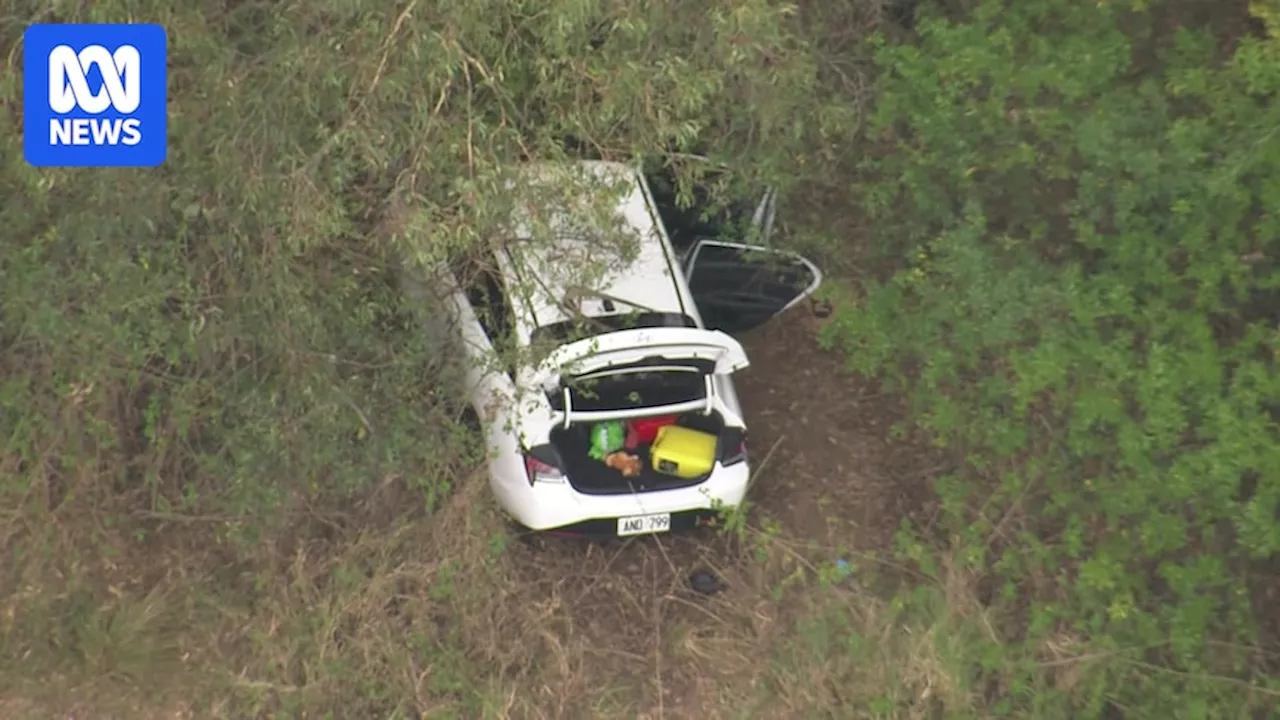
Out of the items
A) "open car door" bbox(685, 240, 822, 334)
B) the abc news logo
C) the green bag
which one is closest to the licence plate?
the green bag

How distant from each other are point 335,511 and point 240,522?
1.67 feet

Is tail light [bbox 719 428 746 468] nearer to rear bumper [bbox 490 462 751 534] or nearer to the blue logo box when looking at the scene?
rear bumper [bbox 490 462 751 534]

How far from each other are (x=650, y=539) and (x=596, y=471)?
0.75 m

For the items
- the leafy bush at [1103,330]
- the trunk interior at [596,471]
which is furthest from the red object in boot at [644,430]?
the leafy bush at [1103,330]

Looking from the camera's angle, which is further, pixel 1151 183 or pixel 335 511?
pixel 335 511

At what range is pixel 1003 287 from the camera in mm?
4973

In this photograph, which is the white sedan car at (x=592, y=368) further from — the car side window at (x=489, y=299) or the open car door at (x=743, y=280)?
the open car door at (x=743, y=280)

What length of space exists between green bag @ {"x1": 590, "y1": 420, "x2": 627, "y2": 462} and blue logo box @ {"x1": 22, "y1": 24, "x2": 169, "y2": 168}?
261cm

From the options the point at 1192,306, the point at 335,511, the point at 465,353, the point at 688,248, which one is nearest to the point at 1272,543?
the point at 1192,306

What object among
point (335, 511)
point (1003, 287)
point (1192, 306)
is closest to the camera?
point (1192, 306)

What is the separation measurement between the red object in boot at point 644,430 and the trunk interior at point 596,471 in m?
0.03

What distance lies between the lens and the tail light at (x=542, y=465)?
5.11 m

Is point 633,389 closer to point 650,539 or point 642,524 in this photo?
point 642,524

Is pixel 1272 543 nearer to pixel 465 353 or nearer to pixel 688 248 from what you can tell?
pixel 688 248
